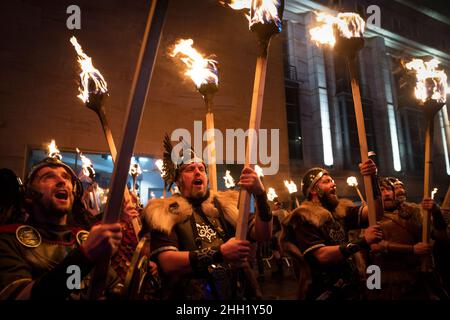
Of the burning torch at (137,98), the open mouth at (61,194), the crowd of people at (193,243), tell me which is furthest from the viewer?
the open mouth at (61,194)

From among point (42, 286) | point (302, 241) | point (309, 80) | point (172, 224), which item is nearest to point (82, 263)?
point (42, 286)

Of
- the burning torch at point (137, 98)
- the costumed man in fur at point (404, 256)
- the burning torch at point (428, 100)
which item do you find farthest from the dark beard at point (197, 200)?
the burning torch at point (428, 100)

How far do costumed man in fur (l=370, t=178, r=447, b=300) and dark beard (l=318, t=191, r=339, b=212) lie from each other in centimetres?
68

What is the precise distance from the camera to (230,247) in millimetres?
2096

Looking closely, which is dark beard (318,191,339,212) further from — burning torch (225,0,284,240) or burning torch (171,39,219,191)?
burning torch (225,0,284,240)

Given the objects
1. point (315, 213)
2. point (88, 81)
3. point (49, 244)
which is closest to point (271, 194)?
point (315, 213)

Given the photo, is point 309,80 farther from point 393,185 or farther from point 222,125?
point 393,185

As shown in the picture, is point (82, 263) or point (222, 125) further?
point (222, 125)

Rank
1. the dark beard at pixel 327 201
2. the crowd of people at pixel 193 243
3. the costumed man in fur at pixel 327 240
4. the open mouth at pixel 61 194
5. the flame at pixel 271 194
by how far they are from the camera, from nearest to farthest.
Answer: the crowd of people at pixel 193 243 < the open mouth at pixel 61 194 < the costumed man in fur at pixel 327 240 < the dark beard at pixel 327 201 < the flame at pixel 271 194

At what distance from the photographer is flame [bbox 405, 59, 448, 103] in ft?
11.7

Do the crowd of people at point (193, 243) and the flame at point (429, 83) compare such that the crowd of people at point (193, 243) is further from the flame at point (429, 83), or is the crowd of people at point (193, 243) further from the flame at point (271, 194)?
the flame at point (271, 194)

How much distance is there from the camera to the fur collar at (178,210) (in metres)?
2.75

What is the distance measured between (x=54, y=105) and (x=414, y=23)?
24.2 metres

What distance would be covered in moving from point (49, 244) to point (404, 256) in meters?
4.02
